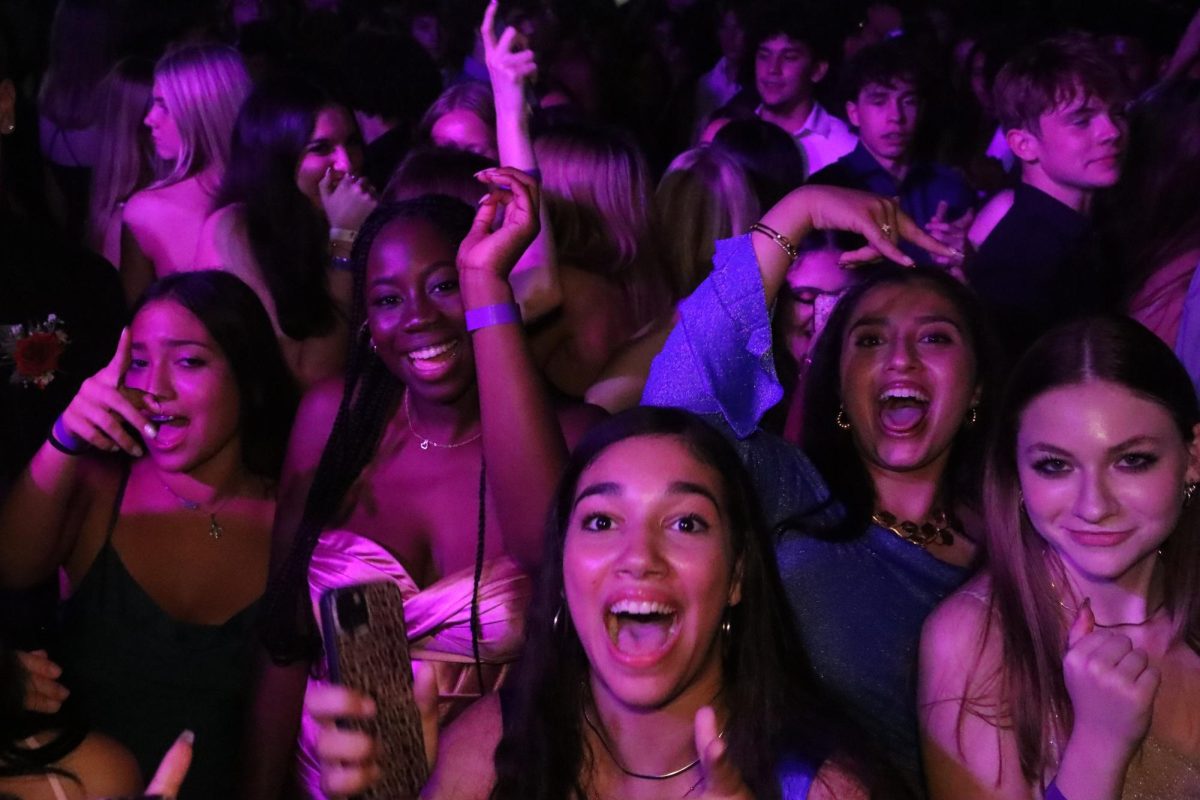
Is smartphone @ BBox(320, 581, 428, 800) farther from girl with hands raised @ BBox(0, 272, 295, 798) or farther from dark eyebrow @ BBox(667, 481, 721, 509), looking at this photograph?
girl with hands raised @ BBox(0, 272, 295, 798)

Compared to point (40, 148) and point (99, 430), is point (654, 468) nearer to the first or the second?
point (99, 430)

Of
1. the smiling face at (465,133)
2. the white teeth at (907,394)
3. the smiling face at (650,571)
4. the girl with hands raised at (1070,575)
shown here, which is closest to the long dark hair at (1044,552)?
the girl with hands raised at (1070,575)

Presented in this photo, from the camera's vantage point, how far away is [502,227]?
2.29 m

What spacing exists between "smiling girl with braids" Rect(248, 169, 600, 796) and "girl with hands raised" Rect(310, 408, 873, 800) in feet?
1.10

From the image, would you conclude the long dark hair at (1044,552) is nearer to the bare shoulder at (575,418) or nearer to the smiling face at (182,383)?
the bare shoulder at (575,418)

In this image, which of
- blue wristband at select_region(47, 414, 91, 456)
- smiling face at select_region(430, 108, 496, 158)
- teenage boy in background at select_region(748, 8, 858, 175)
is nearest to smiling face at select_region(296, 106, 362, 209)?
smiling face at select_region(430, 108, 496, 158)

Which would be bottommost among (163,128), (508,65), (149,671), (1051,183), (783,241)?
(149,671)

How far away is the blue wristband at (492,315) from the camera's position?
2236 millimetres

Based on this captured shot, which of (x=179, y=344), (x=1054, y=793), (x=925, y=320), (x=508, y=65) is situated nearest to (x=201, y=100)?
(x=508, y=65)

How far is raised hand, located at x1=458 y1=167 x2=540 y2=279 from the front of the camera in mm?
2256

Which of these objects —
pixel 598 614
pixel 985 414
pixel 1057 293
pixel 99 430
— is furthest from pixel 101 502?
pixel 1057 293

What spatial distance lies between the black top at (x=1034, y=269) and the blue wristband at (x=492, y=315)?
1.30 m

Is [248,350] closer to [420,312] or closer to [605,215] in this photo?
[420,312]

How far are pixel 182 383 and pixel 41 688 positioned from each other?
2.45 feet
